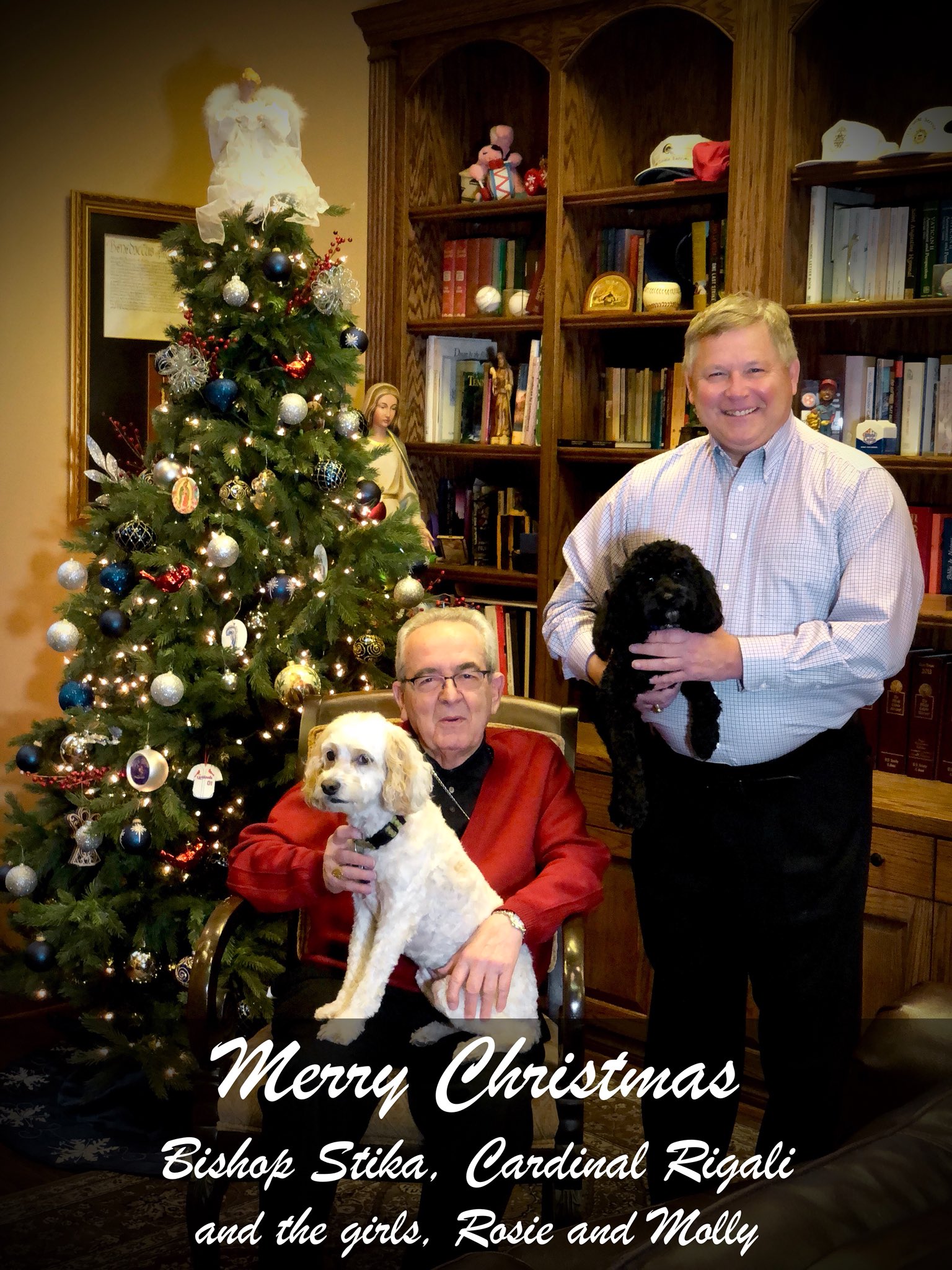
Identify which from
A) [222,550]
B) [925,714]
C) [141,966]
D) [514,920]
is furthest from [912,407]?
[141,966]

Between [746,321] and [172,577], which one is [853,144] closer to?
[746,321]

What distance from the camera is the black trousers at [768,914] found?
6.83ft

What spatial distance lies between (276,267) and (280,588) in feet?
2.43

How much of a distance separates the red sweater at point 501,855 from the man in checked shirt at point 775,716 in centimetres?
15

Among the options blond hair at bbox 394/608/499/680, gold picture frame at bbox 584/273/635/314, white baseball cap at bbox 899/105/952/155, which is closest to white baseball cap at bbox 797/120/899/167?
white baseball cap at bbox 899/105/952/155

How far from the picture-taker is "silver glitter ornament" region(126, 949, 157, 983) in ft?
9.68

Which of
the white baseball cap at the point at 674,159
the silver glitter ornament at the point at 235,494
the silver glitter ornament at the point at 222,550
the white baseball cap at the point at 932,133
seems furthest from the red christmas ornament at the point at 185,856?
the white baseball cap at the point at 932,133

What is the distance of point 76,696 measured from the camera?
3.03 meters

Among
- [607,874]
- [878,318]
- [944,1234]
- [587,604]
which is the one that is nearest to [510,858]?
[587,604]

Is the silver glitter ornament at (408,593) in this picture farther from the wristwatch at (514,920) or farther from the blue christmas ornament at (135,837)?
the wristwatch at (514,920)

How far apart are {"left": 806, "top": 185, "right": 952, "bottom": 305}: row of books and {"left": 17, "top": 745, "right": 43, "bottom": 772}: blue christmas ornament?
7.53 ft

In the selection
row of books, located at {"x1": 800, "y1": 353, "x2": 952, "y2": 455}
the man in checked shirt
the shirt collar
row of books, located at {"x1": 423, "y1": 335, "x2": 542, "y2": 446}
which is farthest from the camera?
row of books, located at {"x1": 423, "y1": 335, "x2": 542, "y2": 446}

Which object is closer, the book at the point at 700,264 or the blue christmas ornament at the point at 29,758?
the blue christmas ornament at the point at 29,758

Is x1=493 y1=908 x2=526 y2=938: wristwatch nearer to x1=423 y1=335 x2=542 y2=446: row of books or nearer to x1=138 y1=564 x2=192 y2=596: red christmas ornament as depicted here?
x1=138 y1=564 x2=192 y2=596: red christmas ornament
